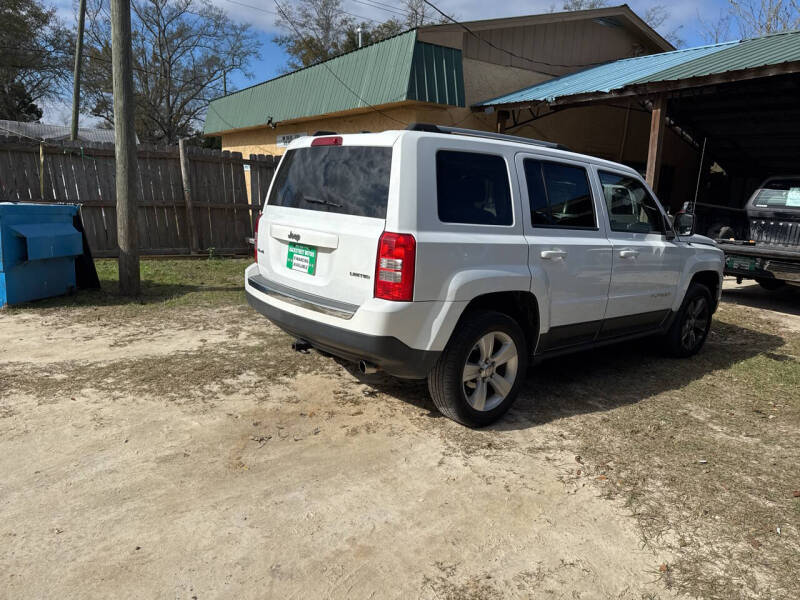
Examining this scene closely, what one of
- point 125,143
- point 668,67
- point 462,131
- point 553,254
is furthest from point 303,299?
point 668,67

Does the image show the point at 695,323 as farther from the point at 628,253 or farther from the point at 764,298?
the point at 764,298

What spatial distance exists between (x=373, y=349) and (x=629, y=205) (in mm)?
2937

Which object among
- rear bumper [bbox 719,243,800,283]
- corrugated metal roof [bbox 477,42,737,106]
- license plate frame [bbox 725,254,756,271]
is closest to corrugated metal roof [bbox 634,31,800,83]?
corrugated metal roof [bbox 477,42,737,106]

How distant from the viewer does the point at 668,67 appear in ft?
37.2

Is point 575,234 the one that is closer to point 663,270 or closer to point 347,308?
point 663,270

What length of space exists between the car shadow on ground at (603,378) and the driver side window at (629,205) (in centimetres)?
141

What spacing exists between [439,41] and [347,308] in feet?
32.2

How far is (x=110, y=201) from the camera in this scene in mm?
9727

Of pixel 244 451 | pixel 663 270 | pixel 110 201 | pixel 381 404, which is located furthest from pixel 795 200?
pixel 110 201

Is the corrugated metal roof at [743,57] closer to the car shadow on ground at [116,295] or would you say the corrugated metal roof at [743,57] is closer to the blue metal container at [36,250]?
the car shadow on ground at [116,295]

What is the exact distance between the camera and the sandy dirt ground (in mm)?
2385

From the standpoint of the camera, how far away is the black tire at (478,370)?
143 inches

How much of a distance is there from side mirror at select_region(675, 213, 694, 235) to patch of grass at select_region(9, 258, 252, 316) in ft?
17.0

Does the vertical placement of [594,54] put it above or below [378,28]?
below
